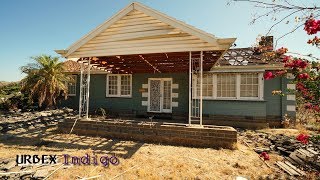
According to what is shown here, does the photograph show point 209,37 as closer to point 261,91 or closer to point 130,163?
point 130,163

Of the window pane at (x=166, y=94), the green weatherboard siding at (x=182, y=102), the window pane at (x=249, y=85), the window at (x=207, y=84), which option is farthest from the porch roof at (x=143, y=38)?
the window pane at (x=166, y=94)

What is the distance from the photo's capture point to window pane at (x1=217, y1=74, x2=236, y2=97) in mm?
11859

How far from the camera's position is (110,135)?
26.3ft

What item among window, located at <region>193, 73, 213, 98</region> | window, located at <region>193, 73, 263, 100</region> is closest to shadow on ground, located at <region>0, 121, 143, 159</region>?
window, located at <region>193, 73, 263, 100</region>

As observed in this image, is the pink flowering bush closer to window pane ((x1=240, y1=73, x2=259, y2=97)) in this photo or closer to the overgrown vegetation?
window pane ((x1=240, y1=73, x2=259, y2=97))

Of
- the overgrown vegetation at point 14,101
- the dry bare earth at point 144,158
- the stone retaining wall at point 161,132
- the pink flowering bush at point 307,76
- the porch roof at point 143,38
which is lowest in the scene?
the dry bare earth at point 144,158

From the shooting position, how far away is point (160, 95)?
1361cm

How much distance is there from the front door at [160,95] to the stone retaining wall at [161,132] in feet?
18.8

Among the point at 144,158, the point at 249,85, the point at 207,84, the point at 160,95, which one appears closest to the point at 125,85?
the point at 160,95

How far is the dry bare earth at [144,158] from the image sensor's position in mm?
4676

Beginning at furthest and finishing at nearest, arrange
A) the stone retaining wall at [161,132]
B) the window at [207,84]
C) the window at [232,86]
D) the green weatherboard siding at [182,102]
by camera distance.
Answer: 1. the window at [207,84]
2. the window at [232,86]
3. the green weatherboard siding at [182,102]
4. the stone retaining wall at [161,132]

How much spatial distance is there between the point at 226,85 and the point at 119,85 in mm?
7375

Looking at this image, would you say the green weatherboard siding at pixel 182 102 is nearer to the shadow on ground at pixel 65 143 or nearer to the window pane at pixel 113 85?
the window pane at pixel 113 85

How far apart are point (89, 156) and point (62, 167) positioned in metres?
0.90
